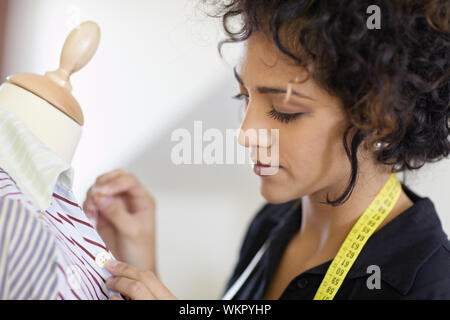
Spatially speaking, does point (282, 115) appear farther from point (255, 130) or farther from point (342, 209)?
point (342, 209)

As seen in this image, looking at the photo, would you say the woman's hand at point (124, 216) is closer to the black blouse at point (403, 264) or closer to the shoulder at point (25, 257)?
the black blouse at point (403, 264)

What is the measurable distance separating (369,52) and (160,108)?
929mm

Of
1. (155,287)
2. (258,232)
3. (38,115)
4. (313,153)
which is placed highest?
(38,115)

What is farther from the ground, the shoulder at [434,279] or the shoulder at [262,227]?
the shoulder at [434,279]

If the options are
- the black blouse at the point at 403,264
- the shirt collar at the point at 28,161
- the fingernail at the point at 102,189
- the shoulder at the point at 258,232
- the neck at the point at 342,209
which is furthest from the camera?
the shoulder at the point at 258,232

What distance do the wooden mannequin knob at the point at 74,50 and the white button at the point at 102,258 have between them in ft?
0.89

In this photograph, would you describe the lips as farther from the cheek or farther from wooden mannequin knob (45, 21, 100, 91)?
wooden mannequin knob (45, 21, 100, 91)

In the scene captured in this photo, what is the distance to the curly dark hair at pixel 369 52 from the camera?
0.81 meters

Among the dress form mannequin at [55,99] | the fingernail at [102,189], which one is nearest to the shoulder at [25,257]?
the dress form mannequin at [55,99]

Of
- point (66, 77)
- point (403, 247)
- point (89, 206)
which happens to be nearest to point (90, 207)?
point (89, 206)

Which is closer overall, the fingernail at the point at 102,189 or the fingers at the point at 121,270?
the fingers at the point at 121,270

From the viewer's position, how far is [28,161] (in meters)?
0.73

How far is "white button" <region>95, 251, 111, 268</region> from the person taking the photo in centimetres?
75
